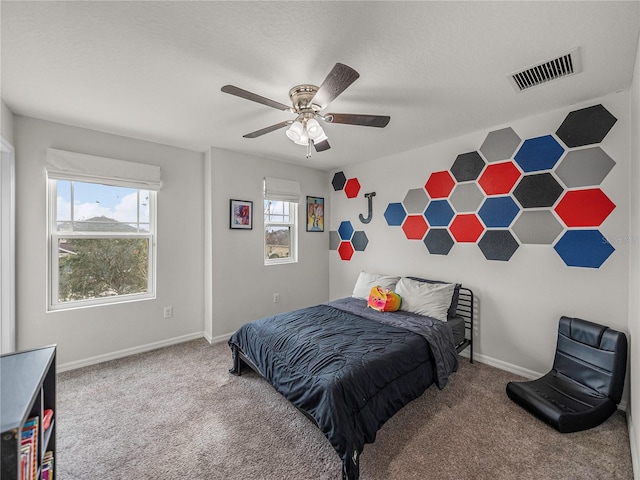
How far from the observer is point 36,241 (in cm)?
251

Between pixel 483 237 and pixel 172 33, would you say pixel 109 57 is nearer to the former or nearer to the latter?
pixel 172 33

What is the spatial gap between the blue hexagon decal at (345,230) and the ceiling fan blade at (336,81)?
258 cm

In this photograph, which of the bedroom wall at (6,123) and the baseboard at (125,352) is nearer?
the bedroom wall at (6,123)

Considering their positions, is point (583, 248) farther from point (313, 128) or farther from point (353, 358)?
point (313, 128)

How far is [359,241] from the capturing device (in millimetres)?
4039

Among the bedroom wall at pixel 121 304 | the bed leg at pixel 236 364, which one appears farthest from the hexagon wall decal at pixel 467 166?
the bedroom wall at pixel 121 304

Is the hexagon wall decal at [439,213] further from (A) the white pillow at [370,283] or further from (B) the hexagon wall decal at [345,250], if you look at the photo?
(B) the hexagon wall decal at [345,250]

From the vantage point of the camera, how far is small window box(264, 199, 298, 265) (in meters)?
3.93

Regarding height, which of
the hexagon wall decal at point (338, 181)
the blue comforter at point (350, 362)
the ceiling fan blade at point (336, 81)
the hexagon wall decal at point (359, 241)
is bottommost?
the blue comforter at point (350, 362)

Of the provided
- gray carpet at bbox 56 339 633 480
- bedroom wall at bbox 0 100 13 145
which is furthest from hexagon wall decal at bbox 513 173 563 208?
bedroom wall at bbox 0 100 13 145

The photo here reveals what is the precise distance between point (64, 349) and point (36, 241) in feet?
3.40

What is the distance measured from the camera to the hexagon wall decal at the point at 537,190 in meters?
2.37

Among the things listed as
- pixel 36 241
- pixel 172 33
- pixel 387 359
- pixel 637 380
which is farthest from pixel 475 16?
pixel 36 241

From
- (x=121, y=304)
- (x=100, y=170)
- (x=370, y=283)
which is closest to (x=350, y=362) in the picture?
(x=370, y=283)
